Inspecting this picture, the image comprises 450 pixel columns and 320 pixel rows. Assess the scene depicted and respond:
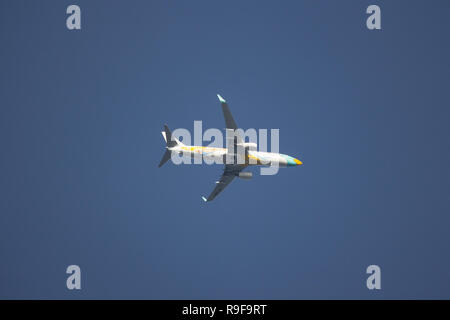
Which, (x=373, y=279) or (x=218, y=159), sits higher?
(x=218, y=159)

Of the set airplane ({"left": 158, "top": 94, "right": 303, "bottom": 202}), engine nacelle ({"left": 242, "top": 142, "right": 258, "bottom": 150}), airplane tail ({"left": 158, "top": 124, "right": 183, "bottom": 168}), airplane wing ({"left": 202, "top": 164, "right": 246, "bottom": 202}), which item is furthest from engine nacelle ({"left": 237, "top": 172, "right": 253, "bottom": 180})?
airplane tail ({"left": 158, "top": 124, "right": 183, "bottom": 168})

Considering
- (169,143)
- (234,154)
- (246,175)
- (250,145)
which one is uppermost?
(169,143)

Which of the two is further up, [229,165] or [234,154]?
[234,154]

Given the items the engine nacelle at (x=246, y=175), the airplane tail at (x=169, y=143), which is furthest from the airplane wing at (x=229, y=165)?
the airplane tail at (x=169, y=143)

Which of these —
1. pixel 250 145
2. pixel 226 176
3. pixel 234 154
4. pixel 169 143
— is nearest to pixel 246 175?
pixel 226 176

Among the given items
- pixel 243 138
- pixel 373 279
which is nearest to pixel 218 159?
pixel 243 138

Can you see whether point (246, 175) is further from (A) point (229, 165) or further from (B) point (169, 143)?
(B) point (169, 143)

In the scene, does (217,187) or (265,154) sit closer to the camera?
(265,154)

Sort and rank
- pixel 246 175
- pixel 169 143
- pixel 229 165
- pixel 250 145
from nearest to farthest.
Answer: pixel 250 145
pixel 169 143
pixel 229 165
pixel 246 175

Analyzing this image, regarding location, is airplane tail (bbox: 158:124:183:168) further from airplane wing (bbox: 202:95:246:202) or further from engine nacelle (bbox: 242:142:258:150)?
engine nacelle (bbox: 242:142:258:150)

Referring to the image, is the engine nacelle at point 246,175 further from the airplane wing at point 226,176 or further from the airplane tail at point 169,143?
the airplane tail at point 169,143

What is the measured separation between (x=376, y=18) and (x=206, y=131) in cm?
2837
